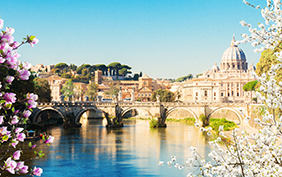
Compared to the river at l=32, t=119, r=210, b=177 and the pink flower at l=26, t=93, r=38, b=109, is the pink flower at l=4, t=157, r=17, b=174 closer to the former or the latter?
the pink flower at l=26, t=93, r=38, b=109

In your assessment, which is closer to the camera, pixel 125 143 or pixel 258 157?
pixel 258 157

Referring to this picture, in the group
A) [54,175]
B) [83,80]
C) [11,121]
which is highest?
[83,80]

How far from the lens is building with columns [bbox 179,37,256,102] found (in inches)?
2896

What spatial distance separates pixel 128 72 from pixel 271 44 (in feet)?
445

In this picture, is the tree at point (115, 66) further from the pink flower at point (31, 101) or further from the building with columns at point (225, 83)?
the pink flower at point (31, 101)

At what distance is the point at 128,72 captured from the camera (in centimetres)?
14212

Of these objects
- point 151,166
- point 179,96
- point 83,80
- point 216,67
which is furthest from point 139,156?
point 216,67

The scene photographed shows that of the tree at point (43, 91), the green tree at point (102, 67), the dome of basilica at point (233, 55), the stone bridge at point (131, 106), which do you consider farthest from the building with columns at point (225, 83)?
the green tree at point (102, 67)

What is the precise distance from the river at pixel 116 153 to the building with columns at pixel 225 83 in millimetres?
23617

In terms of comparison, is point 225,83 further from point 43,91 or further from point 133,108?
point 43,91

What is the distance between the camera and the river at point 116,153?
22.7 metres

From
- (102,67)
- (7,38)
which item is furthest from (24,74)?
(102,67)

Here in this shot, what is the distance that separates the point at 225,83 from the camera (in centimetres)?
11881

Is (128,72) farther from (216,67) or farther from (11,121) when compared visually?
(11,121)
